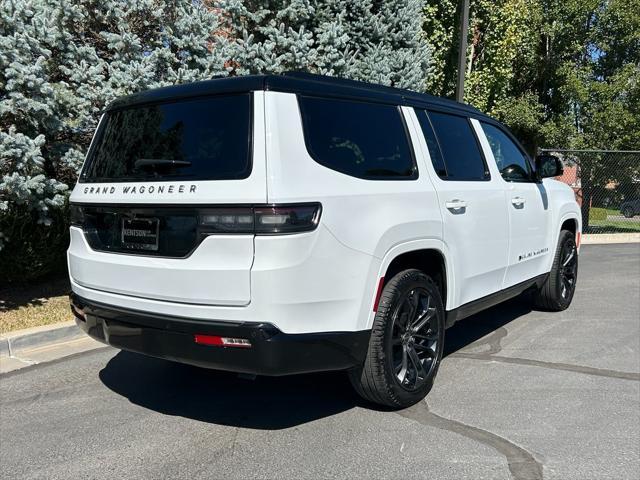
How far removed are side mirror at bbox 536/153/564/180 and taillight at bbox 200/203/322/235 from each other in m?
3.56

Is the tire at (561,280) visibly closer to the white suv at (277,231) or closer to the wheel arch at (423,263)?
the white suv at (277,231)

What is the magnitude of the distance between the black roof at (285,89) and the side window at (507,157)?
1.26 metres

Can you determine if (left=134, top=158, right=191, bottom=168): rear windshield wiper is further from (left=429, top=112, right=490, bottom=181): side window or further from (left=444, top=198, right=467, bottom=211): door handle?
(left=429, top=112, right=490, bottom=181): side window

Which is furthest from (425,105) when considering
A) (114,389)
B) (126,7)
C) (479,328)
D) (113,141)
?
(126,7)

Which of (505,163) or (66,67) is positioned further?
(66,67)

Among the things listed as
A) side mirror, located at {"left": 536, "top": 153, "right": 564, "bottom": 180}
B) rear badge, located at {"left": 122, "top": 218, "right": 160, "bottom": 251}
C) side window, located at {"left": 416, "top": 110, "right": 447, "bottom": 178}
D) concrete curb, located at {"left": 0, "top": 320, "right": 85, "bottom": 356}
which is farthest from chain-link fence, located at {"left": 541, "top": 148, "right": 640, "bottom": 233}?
rear badge, located at {"left": 122, "top": 218, "right": 160, "bottom": 251}

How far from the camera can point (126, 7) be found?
6691 millimetres

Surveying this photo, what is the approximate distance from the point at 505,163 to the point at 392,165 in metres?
1.93

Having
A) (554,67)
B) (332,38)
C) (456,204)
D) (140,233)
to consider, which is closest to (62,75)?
(332,38)

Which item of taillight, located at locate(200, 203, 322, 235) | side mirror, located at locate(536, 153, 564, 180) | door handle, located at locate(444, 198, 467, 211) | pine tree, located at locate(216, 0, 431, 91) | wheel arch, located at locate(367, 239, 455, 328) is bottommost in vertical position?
wheel arch, located at locate(367, 239, 455, 328)

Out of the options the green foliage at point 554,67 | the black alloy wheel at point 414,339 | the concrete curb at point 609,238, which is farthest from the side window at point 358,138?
the concrete curb at point 609,238

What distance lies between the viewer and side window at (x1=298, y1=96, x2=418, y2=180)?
3123 mm

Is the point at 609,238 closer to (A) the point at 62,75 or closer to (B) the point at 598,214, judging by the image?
(B) the point at 598,214

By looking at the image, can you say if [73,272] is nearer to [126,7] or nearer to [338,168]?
[338,168]
